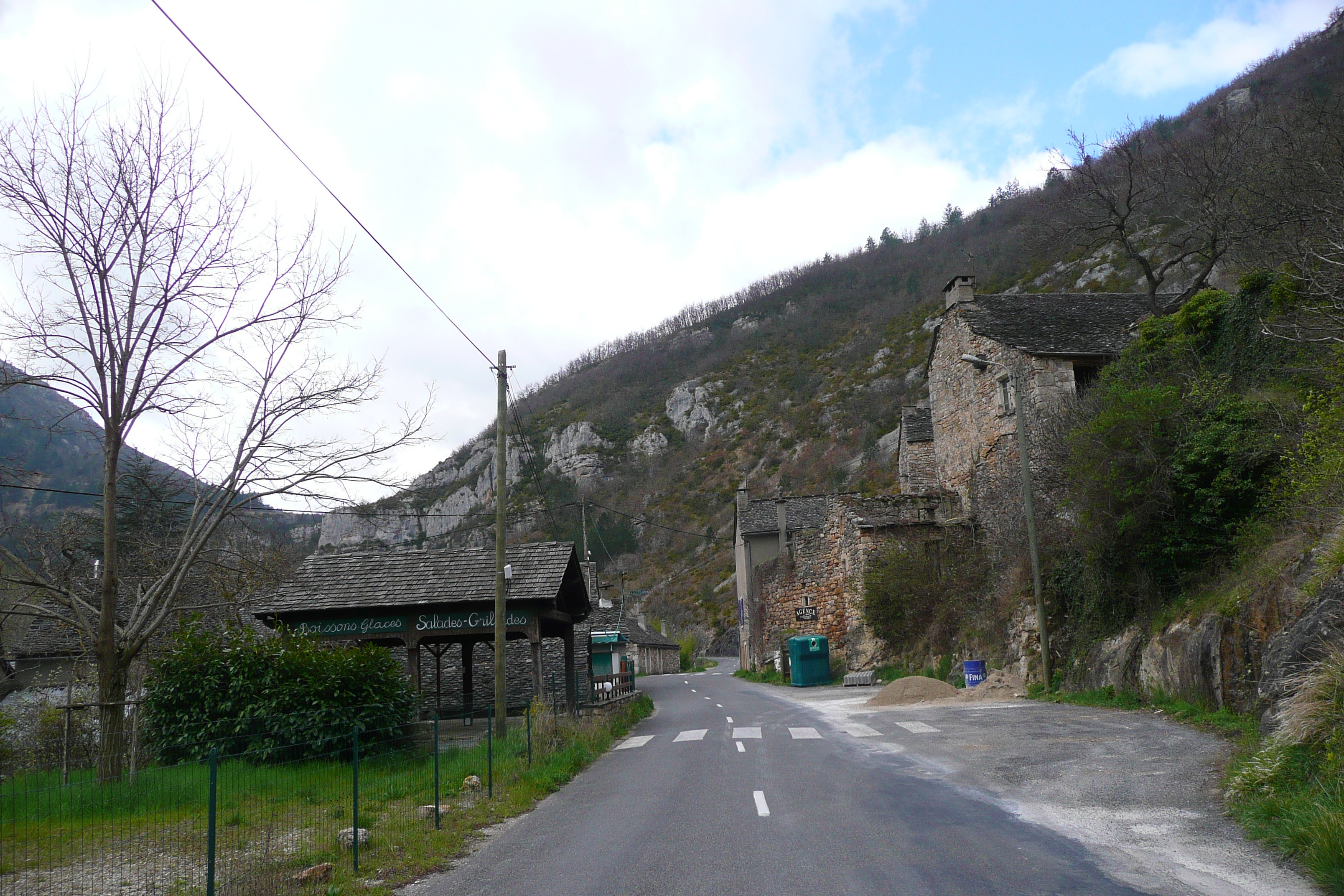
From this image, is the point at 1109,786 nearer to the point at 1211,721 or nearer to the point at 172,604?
the point at 1211,721

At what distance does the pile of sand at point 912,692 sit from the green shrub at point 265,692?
1320 centimetres

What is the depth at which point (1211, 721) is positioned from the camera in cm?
1305

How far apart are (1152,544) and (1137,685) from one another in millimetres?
2819

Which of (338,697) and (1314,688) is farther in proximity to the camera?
(338,697)

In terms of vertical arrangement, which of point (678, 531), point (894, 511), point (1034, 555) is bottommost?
point (1034, 555)

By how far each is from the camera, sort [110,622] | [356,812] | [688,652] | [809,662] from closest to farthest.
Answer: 1. [356,812]
2. [110,622]
3. [809,662]
4. [688,652]

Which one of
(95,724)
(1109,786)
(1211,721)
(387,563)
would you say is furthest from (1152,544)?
(95,724)

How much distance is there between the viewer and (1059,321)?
3025cm

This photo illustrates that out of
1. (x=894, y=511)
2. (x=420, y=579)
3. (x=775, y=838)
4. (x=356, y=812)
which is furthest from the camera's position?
(x=894, y=511)

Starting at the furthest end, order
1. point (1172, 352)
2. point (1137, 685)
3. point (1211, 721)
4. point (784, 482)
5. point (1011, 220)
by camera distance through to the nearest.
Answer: point (1011, 220), point (784, 482), point (1172, 352), point (1137, 685), point (1211, 721)

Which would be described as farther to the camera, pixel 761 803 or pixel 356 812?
pixel 761 803

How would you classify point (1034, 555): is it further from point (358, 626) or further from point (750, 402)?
point (750, 402)

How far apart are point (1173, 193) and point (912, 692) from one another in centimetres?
2035

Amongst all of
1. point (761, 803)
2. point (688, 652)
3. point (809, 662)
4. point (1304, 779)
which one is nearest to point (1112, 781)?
point (1304, 779)
